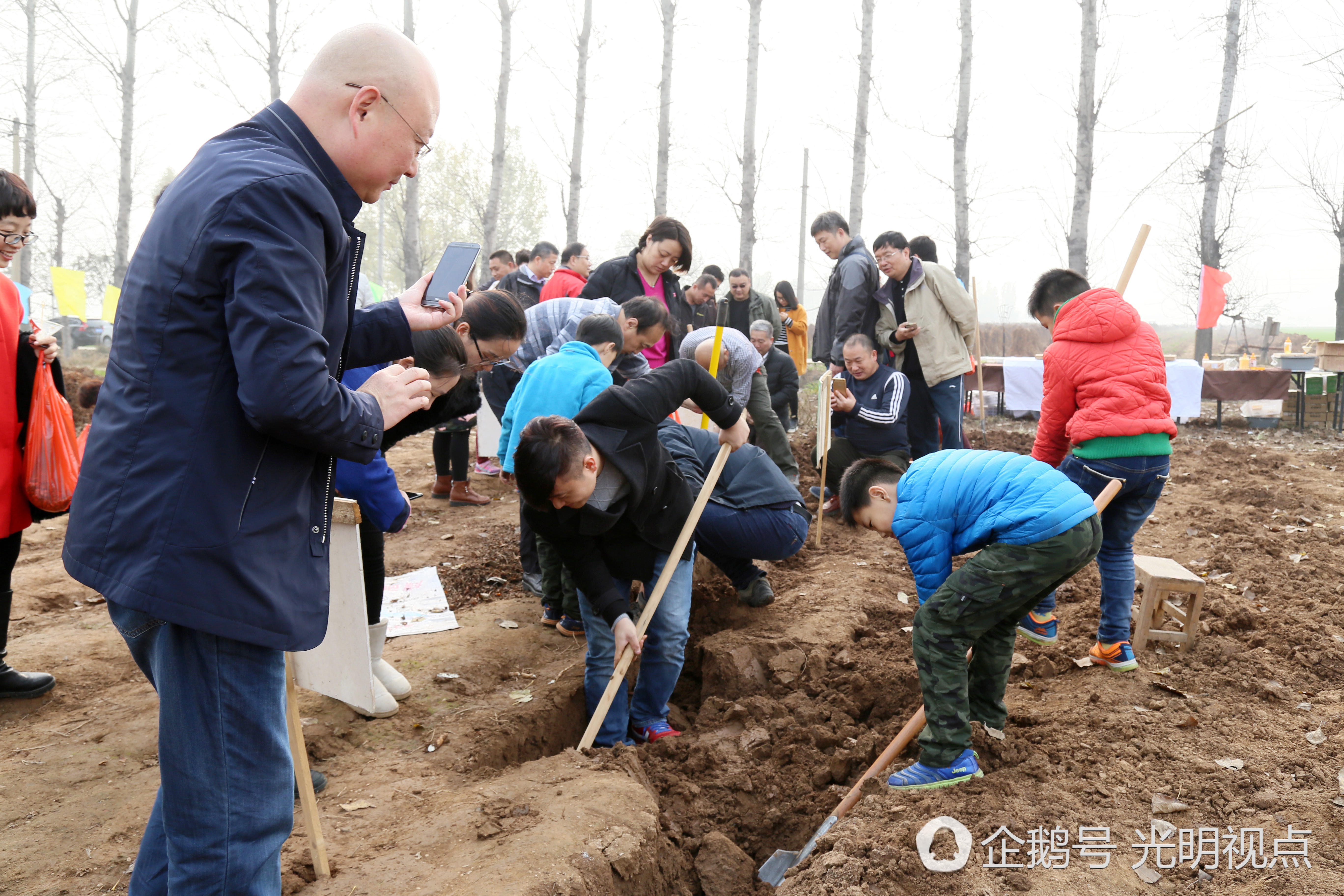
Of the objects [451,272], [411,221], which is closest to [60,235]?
[411,221]

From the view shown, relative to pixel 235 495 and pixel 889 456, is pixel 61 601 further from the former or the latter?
pixel 889 456

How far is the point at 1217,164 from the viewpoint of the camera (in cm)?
1675

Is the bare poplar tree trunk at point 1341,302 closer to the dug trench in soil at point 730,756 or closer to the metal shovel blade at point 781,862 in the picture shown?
the dug trench in soil at point 730,756

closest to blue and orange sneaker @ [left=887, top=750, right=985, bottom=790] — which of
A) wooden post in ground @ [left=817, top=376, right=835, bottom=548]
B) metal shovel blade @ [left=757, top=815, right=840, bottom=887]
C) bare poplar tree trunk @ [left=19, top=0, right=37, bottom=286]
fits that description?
metal shovel blade @ [left=757, top=815, right=840, bottom=887]

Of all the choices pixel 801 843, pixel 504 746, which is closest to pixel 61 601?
pixel 504 746

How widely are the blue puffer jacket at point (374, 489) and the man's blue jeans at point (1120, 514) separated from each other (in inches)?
122

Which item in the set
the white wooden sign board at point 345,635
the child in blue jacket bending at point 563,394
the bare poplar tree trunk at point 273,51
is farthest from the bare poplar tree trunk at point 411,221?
the white wooden sign board at point 345,635

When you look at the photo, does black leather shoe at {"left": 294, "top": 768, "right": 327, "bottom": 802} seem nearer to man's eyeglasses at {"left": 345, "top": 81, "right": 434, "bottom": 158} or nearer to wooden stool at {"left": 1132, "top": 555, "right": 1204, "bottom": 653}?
man's eyeglasses at {"left": 345, "top": 81, "right": 434, "bottom": 158}

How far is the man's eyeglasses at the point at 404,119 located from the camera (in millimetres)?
1640

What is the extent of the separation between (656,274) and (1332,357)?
37.9ft

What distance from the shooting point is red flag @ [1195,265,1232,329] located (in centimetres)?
1338

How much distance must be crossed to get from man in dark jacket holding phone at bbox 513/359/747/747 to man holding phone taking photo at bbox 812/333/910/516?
3006 mm

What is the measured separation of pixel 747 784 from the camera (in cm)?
341

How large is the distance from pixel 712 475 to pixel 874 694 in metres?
1.35
